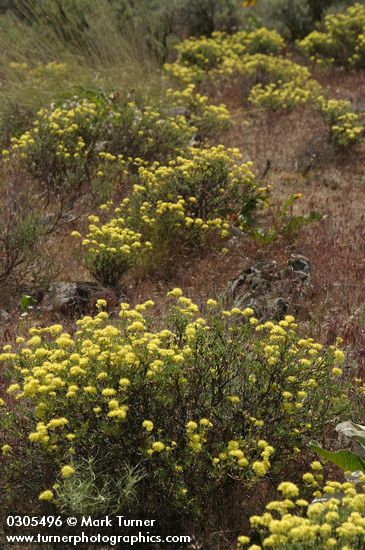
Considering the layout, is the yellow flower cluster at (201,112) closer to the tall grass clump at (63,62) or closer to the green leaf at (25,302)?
the tall grass clump at (63,62)

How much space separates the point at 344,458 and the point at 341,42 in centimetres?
975

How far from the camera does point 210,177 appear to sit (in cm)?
577

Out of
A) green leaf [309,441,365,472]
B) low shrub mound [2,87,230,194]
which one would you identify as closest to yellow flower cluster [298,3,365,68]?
low shrub mound [2,87,230,194]

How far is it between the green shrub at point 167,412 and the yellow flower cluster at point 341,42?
8.87 meters

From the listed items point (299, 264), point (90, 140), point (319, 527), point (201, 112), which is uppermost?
point (201, 112)

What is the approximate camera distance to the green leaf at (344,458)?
2.84 metres

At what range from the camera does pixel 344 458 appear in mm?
2865

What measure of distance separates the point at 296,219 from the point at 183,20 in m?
8.34

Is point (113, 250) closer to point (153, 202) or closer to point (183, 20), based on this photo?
point (153, 202)

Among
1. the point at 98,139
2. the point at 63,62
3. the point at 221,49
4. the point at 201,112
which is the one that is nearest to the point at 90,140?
the point at 98,139

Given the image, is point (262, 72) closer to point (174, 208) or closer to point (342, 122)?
point (342, 122)

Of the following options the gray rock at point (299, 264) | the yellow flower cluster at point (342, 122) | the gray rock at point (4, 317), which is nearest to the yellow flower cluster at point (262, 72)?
the yellow flower cluster at point (342, 122)

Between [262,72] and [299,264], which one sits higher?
[262,72]

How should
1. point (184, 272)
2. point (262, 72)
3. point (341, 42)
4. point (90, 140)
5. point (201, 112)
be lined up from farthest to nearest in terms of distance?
point (341, 42)
point (262, 72)
point (201, 112)
point (90, 140)
point (184, 272)
